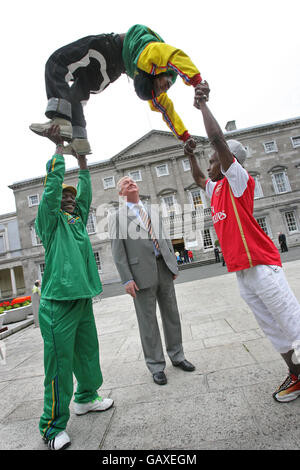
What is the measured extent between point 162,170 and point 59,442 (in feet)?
103

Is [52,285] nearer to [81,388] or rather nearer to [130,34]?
[81,388]

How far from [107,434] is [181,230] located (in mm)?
28018

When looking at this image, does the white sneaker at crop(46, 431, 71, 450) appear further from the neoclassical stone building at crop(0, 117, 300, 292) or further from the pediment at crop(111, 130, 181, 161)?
the pediment at crop(111, 130, 181, 161)

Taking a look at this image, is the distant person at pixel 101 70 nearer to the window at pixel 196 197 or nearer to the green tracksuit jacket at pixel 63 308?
the green tracksuit jacket at pixel 63 308

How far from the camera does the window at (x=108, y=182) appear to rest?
31.7m

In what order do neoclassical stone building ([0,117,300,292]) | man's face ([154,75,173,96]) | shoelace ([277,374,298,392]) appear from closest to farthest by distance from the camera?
shoelace ([277,374,298,392]) → man's face ([154,75,173,96]) → neoclassical stone building ([0,117,300,292])

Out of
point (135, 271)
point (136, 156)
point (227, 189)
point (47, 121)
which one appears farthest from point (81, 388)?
point (136, 156)

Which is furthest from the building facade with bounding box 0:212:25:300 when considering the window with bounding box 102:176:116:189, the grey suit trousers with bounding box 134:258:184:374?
the grey suit trousers with bounding box 134:258:184:374

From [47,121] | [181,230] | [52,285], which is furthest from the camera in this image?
[181,230]

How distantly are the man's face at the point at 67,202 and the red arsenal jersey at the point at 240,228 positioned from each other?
55.6 inches

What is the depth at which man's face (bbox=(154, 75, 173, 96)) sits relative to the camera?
2192mm

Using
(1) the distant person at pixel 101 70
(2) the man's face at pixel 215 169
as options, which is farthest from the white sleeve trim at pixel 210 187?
(1) the distant person at pixel 101 70

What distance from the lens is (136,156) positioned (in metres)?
31.8

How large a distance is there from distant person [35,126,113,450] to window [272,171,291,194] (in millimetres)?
31696
